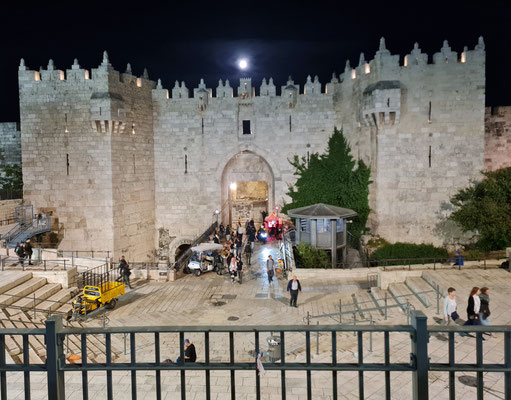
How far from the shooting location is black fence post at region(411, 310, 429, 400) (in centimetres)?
310

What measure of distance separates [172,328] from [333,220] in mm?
14981

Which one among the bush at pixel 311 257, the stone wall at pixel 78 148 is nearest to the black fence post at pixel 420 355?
the bush at pixel 311 257

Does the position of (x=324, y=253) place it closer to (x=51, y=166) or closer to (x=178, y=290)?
(x=178, y=290)

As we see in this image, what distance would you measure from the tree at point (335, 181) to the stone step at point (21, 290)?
14054 mm

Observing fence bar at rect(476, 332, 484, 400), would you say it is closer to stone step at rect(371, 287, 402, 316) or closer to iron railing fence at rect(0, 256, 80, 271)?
stone step at rect(371, 287, 402, 316)

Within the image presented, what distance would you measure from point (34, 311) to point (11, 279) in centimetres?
213

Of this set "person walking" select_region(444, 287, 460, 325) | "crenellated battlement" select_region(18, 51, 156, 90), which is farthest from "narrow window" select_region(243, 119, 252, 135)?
→ "person walking" select_region(444, 287, 460, 325)

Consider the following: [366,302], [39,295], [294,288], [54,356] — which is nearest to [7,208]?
[39,295]

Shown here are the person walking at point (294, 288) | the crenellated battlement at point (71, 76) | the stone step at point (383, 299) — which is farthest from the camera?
the crenellated battlement at point (71, 76)

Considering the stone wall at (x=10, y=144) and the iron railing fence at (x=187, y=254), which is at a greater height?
the stone wall at (x=10, y=144)

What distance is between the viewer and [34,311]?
11.9 meters

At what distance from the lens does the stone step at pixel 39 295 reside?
12.3m

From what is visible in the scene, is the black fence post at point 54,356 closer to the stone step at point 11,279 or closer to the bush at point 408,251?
the stone step at point 11,279

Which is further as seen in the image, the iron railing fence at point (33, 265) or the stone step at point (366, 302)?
the iron railing fence at point (33, 265)
